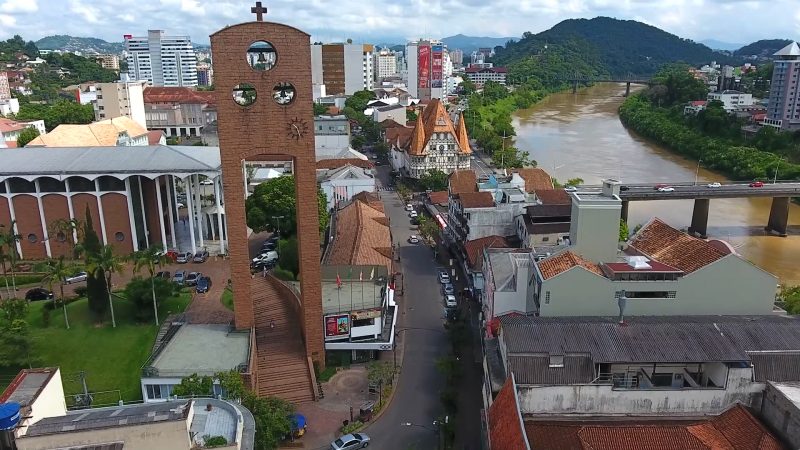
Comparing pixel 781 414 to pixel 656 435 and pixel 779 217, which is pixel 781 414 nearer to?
pixel 656 435

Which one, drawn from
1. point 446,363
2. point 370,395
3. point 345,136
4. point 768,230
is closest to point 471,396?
point 446,363

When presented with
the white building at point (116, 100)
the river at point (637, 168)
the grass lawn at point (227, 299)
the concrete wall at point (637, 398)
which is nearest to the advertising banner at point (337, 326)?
the grass lawn at point (227, 299)

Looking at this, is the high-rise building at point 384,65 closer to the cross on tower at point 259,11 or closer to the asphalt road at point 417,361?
the asphalt road at point 417,361

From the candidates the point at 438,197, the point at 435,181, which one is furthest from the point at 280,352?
the point at 435,181

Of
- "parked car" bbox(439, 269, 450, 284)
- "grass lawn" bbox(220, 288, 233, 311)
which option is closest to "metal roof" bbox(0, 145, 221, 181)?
"grass lawn" bbox(220, 288, 233, 311)

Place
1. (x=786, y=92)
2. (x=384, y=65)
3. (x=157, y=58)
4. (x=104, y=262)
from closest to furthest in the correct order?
(x=104, y=262) < (x=786, y=92) < (x=157, y=58) < (x=384, y=65)

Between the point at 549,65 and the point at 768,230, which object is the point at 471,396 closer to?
the point at 768,230

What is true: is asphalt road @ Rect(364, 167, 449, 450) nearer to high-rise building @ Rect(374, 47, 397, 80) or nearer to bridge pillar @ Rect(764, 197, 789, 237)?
bridge pillar @ Rect(764, 197, 789, 237)
